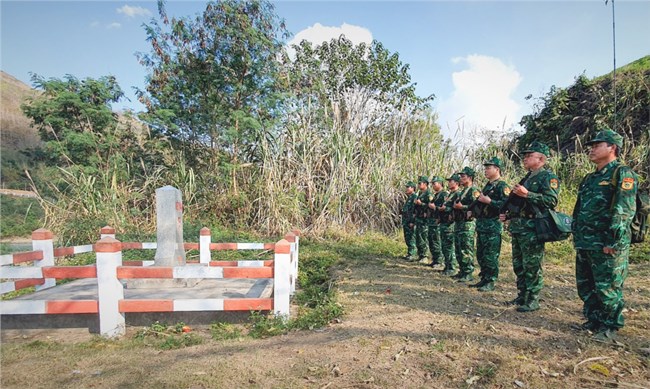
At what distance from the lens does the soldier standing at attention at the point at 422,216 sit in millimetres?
7355

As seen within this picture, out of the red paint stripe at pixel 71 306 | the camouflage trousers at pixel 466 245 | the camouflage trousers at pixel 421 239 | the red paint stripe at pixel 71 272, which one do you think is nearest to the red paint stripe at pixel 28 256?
the red paint stripe at pixel 71 272

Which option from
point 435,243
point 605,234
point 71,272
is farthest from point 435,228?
point 71,272

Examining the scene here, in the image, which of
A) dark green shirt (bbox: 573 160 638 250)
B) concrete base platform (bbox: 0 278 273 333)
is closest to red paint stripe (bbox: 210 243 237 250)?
concrete base platform (bbox: 0 278 273 333)

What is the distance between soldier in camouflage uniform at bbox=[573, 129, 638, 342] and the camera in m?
3.27

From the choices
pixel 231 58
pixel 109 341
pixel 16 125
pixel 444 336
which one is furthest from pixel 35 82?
pixel 16 125

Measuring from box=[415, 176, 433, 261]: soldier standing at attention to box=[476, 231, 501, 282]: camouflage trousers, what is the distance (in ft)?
6.26

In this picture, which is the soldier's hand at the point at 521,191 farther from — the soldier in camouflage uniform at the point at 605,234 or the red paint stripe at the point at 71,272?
the red paint stripe at the point at 71,272

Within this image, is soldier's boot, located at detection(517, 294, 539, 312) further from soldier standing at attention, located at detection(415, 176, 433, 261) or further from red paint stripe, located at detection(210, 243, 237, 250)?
red paint stripe, located at detection(210, 243, 237, 250)

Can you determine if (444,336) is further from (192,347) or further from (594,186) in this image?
(192,347)

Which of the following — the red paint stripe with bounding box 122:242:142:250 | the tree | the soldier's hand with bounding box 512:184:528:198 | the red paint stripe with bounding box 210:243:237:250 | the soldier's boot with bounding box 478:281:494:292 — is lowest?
the soldier's boot with bounding box 478:281:494:292

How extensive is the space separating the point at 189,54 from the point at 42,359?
413 inches

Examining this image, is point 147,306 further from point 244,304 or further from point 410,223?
point 410,223

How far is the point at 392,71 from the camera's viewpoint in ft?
51.7

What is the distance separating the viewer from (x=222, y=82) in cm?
1134
